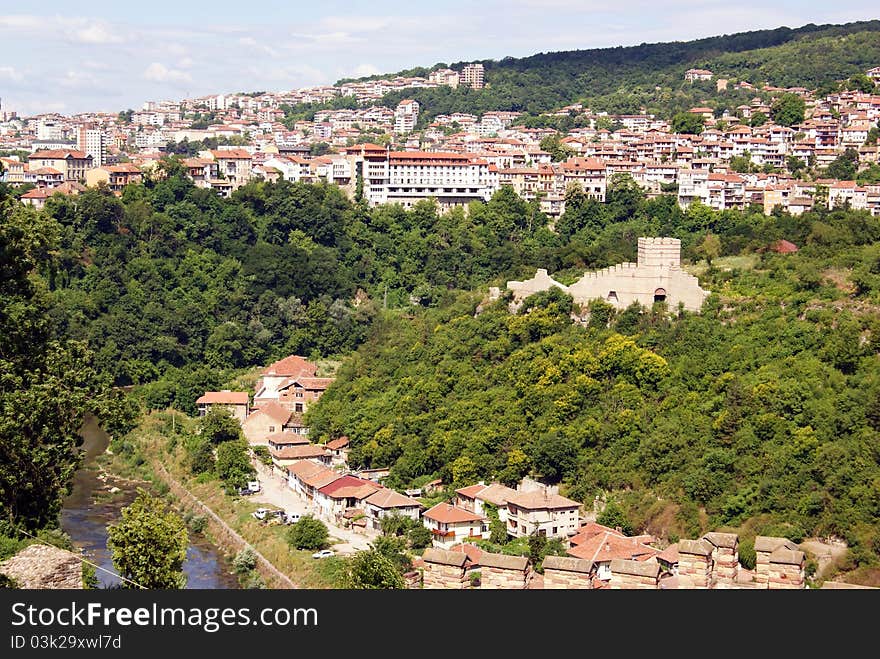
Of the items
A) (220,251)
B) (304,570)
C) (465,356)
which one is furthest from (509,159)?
(304,570)

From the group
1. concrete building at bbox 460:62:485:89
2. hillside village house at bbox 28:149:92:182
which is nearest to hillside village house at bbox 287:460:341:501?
hillside village house at bbox 28:149:92:182

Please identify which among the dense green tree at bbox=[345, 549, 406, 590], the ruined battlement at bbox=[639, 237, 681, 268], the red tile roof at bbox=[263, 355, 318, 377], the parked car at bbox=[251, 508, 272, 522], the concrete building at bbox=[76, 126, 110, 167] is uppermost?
Answer: the concrete building at bbox=[76, 126, 110, 167]

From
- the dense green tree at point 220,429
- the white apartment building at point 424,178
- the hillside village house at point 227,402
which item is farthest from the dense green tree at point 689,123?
the dense green tree at point 220,429

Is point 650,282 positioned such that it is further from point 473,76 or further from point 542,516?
point 473,76

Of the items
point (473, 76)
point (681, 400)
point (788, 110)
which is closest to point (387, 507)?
point (681, 400)

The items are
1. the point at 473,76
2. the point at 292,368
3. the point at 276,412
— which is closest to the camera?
the point at 276,412

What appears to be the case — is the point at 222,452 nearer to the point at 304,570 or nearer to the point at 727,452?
the point at 304,570

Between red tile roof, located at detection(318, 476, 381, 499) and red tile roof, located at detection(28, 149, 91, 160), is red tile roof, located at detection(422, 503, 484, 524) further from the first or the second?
red tile roof, located at detection(28, 149, 91, 160)
